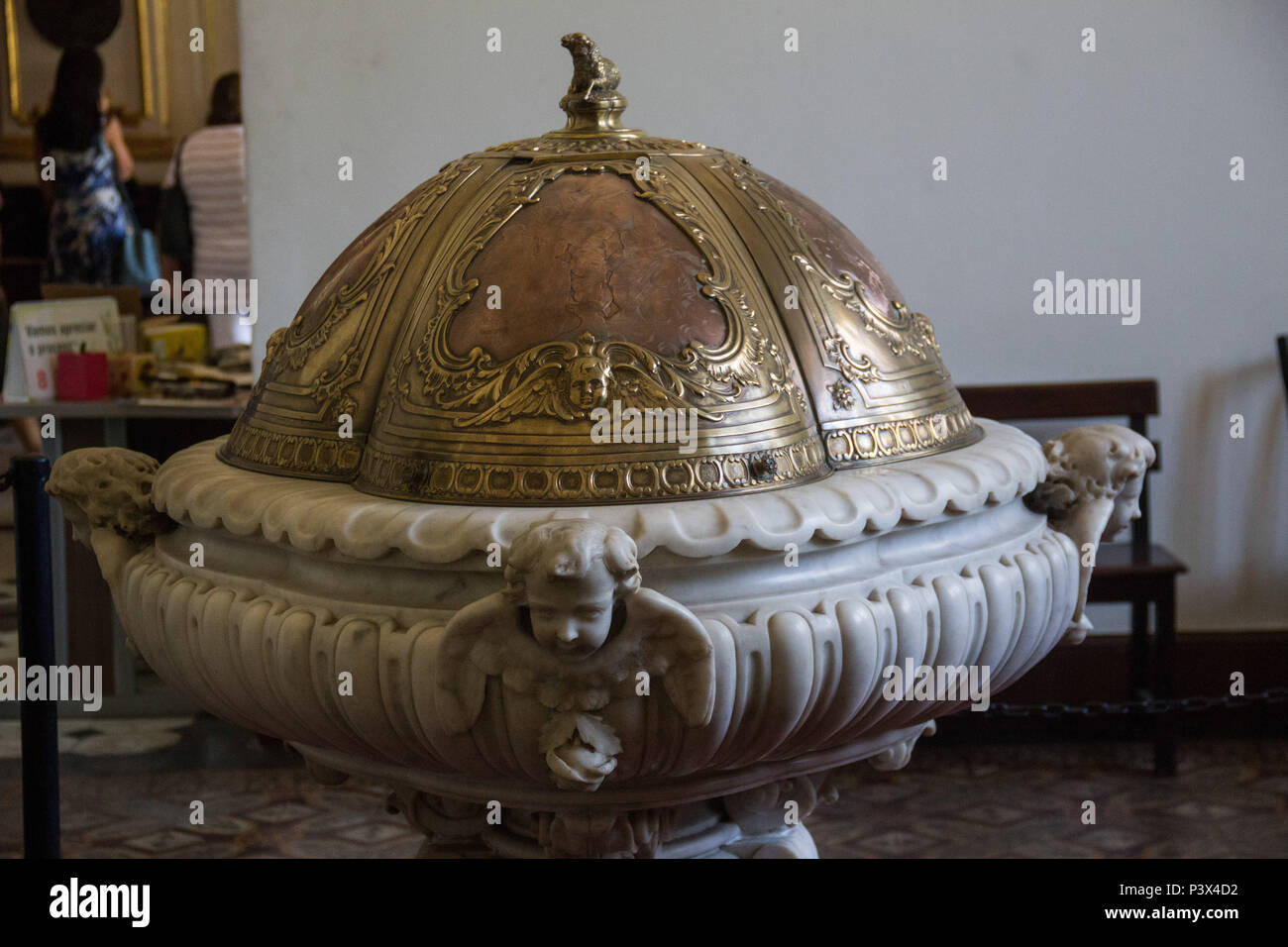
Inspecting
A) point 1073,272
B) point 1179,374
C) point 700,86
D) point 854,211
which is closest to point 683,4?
point 700,86

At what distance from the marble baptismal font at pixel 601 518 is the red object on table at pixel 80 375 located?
2.11 meters

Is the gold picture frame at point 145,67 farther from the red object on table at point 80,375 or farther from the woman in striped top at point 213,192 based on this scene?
the red object on table at point 80,375

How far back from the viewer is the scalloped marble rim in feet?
4.25

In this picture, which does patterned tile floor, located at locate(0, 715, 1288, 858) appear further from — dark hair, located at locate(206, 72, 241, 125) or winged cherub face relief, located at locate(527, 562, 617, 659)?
dark hair, located at locate(206, 72, 241, 125)

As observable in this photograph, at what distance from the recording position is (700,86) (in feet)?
10.5

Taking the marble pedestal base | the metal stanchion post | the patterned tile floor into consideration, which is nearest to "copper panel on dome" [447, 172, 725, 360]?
the marble pedestal base

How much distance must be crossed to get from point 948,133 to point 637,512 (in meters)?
2.27

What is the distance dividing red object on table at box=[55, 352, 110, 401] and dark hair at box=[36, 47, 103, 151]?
45.4 inches

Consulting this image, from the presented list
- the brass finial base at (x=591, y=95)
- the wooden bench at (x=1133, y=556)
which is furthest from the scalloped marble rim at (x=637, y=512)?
the wooden bench at (x=1133, y=556)

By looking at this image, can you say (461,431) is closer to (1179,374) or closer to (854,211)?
(854,211)

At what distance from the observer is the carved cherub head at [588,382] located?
4.61 feet

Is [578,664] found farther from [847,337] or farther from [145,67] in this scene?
[145,67]

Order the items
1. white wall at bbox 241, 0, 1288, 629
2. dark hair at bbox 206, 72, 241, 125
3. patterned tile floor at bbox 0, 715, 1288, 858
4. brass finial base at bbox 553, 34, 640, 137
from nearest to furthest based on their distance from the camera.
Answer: brass finial base at bbox 553, 34, 640, 137 < patterned tile floor at bbox 0, 715, 1288, 858 < white wall at bbox 241, 0, 1288, 629 < dark hair at bbox 206, 72, 241, 125
